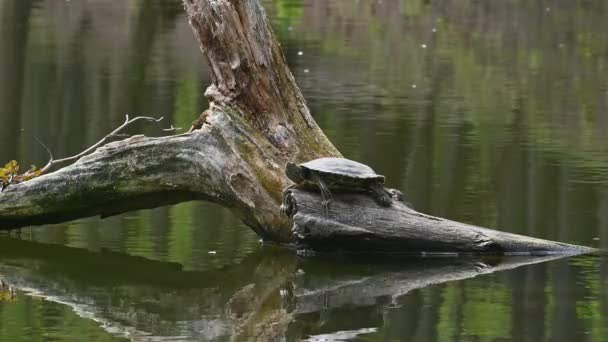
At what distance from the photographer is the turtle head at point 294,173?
9.30 metres

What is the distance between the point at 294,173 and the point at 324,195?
0.26 metres

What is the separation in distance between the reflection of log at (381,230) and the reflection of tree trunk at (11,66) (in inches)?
201

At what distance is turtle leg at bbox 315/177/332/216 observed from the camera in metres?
9.23

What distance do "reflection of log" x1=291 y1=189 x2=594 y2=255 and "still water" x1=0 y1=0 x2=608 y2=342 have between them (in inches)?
5.7

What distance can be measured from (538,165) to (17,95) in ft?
26.3

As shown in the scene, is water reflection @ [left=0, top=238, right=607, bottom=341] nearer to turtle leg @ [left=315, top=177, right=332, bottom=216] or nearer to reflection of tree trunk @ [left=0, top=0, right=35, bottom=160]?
turtle leg @ [left=315, top=177, right=332, bottom=216]

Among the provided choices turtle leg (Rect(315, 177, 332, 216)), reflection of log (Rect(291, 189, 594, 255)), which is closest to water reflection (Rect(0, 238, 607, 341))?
reflection of log (Rect(291, 189, 594, 255))

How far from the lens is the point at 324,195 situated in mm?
9273

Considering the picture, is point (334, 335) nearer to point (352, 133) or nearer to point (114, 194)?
point (114, 194)

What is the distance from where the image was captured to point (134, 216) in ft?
36.4

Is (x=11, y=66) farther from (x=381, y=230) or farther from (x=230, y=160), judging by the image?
(x=381, y=230)

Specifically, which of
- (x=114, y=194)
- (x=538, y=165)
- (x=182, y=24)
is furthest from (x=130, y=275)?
(x=182, y=24)

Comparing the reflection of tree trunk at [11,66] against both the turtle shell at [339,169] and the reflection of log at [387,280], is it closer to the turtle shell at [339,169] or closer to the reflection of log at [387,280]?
the turtle shell at [339,169]

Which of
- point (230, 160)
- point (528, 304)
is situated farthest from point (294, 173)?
point (528, 304)
